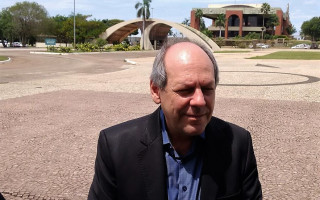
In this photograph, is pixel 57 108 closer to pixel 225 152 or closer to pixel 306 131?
pixel 306 131

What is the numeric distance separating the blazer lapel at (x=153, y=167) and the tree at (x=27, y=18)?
285 feet

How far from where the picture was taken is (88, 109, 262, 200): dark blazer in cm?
169

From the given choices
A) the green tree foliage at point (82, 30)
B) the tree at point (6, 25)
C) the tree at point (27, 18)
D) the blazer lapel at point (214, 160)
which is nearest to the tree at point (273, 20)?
the green tree foliage at point (82, 30)

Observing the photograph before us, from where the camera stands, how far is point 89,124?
24.1 ft

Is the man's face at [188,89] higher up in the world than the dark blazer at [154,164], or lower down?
higher up

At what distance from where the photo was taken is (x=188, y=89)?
161 centimetres

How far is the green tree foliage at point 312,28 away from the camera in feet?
333

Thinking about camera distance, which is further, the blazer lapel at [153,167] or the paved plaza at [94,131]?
the paved plaza at [94,131]

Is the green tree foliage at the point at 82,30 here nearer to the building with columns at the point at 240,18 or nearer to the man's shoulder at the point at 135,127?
the building with columns at the point at 240,18

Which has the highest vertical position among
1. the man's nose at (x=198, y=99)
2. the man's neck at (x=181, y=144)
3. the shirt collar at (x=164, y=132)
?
the man's nose at (x=198, y=99)

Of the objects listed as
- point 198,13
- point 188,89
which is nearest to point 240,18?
point 198,13

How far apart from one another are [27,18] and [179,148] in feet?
291

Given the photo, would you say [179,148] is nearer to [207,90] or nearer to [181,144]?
[181,144]

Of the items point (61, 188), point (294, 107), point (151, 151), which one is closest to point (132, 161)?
point (151, 151)
